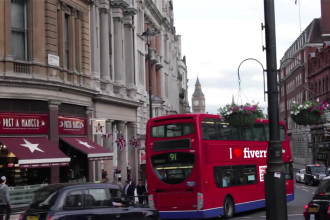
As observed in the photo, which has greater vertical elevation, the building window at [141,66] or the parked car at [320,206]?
the building window at [141,66]

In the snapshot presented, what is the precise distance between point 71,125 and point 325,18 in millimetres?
65835

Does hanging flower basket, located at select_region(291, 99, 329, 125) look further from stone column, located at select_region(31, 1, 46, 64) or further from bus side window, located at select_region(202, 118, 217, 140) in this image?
stone column, located at select_region(31, 1, 46, 64)

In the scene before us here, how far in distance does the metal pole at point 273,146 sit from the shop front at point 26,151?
14935 millimetres

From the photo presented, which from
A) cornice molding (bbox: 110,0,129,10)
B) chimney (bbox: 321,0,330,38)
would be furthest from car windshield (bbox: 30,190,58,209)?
chimney (bbox: 321,0,330,38)

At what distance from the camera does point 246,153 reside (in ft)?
78.2

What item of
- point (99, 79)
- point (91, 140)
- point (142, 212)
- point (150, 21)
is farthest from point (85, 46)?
point (150, 21)

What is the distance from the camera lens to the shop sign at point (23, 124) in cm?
2498

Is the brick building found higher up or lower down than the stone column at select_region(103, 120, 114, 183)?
higher up

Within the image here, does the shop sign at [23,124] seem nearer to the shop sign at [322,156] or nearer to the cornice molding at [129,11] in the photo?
the cornice molding at [129,11]

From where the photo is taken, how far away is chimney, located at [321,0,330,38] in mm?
84688

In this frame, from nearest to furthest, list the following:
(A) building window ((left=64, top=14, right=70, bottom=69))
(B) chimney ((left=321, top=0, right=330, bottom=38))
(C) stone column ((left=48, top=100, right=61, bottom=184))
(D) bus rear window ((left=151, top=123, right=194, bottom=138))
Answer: (D) bus rear window ((left=151, top=123, right=194, bottom=138)), (C) stone column ((left=48, top=100, right=61, bottom=184)), (A) building window ((left=64, top=14, right=70, bottom=69)), (B) chimney ((left=321, top=0, right=330, bottom=38))

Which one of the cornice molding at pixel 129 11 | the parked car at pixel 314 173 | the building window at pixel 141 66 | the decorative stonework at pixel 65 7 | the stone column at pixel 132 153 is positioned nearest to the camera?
the decorative stonework at pixel 65 7

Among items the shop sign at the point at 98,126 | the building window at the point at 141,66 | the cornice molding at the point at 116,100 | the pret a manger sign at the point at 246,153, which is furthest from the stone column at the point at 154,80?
the pret a manger sign at the point at 246,153

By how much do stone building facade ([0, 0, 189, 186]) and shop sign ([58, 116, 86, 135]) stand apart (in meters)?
0.24
